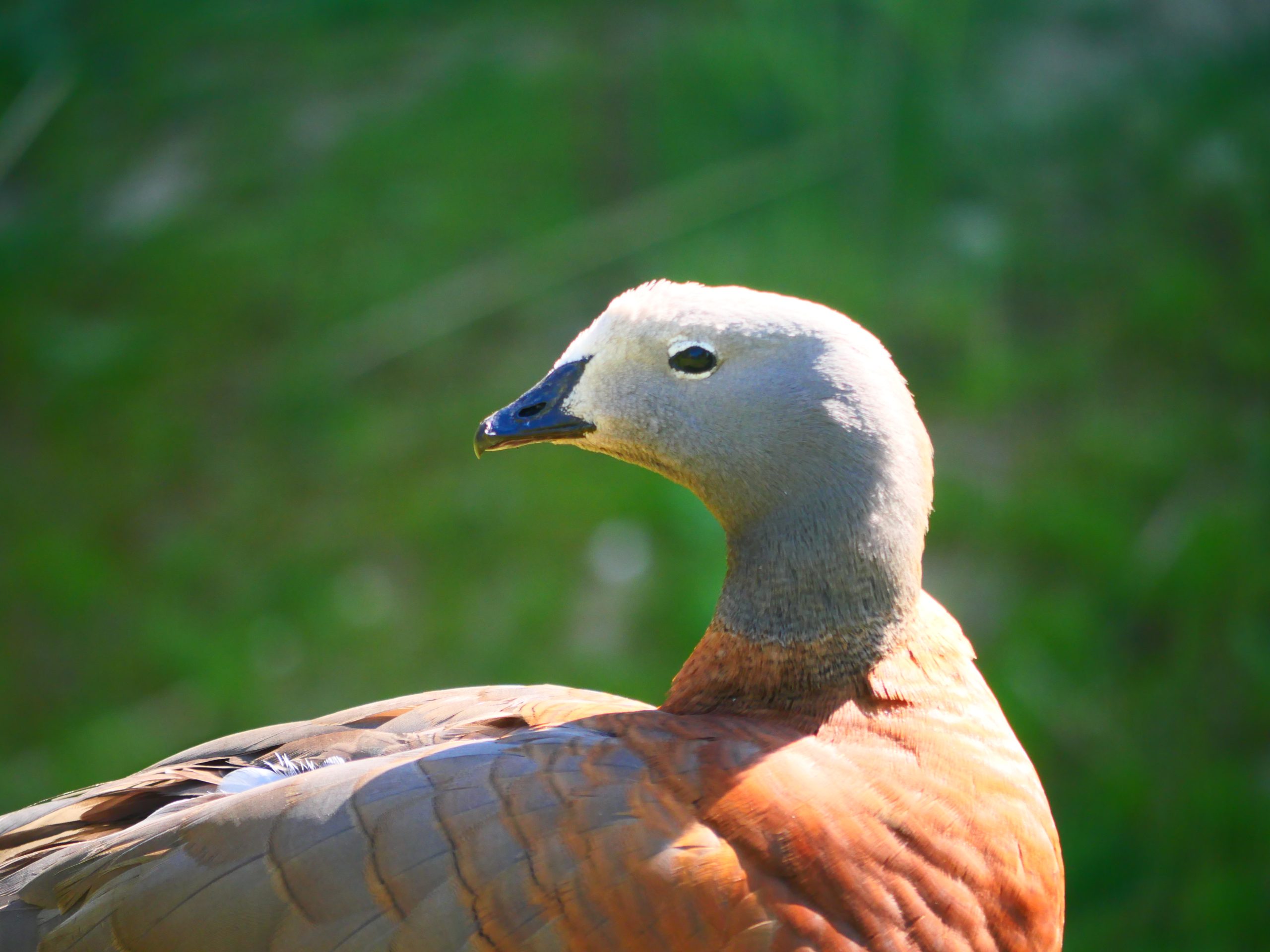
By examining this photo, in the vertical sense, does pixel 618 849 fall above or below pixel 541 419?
below

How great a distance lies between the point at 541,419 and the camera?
1312 mm

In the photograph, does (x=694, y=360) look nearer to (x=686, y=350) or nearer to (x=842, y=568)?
(x=686, y=350)

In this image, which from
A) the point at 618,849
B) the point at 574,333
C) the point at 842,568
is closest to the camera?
the point at 618,849

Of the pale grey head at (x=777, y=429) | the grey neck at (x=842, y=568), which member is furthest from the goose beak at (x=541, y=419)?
the grey neck at (x=842, y=568)

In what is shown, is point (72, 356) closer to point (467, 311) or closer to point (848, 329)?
point (467, 311)

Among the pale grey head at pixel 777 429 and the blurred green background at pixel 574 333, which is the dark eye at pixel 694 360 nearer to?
the pale grey head at pixel 777 429

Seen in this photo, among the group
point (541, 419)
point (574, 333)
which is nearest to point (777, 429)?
point (541, 419)

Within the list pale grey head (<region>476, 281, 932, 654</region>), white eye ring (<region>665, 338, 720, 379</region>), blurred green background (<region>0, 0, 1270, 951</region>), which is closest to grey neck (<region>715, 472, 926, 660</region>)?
pale grey head (<region>476, 281, 932, 654</region>)

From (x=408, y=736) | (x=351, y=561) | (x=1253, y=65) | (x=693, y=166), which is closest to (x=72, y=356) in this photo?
(x=351, y=561)

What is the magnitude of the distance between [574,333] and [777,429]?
6.19ft

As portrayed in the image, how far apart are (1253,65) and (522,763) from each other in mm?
2773

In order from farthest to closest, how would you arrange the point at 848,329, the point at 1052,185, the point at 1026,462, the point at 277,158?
the point at 277,158
the point at 1052,185
the point at 1026,462
the point at 848,329

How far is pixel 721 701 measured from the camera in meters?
1.30

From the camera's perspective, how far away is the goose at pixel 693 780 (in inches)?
43.6
